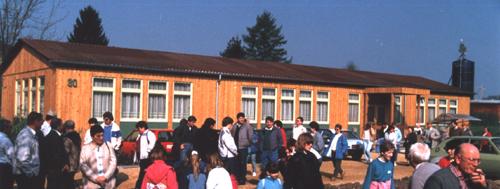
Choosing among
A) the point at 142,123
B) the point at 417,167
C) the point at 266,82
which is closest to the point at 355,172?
the point at 142,123

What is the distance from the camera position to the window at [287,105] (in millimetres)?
31547

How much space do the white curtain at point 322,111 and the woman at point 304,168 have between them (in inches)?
958

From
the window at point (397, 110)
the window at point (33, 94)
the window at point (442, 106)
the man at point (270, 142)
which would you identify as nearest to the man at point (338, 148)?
the man at point (270, 142)

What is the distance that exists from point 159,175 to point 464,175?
14.6 feet

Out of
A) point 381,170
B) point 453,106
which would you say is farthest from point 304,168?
point 453,106

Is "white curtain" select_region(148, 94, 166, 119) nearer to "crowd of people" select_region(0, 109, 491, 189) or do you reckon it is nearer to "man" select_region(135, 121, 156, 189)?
"crowd of people" select_region(0, 109, 491, 189)

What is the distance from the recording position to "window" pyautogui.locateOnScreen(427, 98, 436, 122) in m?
39.2

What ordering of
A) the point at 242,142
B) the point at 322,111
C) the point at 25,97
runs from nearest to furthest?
the point at 242,142 < the point at 25,97 < the point at 322,111

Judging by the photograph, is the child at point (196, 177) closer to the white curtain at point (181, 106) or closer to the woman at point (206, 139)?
the woman at point (206, 139)

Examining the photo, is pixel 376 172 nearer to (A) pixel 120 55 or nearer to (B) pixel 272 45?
(A) pixel 120 55

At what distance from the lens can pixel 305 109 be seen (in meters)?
32.4

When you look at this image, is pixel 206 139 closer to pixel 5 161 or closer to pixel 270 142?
pixel 270 142

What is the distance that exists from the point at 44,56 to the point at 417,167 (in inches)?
785

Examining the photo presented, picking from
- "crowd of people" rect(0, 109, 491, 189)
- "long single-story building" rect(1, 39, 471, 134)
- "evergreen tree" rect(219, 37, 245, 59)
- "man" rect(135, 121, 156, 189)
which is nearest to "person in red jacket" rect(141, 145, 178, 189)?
"crowd of people" rect(0, 109, 491, 189)
